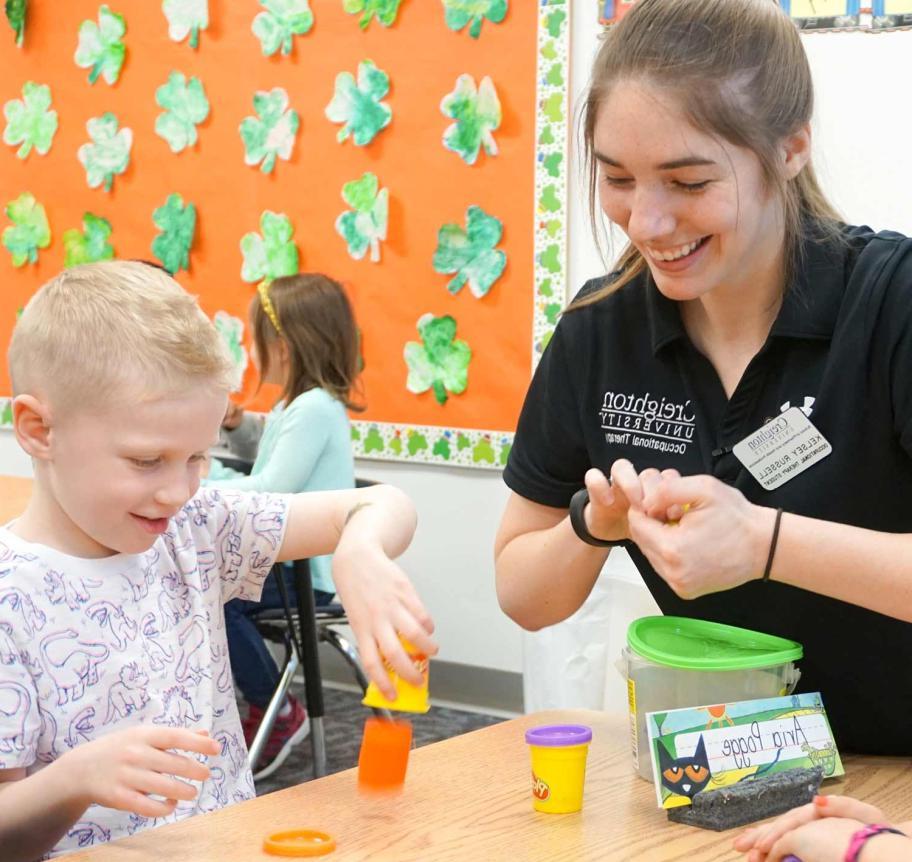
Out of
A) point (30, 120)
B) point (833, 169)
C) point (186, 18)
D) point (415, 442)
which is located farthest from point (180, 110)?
point (833, 169)

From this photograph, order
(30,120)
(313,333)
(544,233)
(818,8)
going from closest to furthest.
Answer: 1. (818,8)
2. (313,333)
3. (544,233)
4. (30,120)

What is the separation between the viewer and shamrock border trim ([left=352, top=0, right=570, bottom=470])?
11.9 ft

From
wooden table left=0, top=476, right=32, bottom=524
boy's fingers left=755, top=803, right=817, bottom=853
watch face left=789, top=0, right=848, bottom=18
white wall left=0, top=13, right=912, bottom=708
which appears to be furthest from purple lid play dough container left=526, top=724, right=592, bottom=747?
watch face left=789, top=0, right=848, bottom=18

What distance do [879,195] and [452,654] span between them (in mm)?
1895

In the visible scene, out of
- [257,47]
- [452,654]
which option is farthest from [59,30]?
[452,654]

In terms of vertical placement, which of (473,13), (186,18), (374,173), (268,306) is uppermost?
(186,18)

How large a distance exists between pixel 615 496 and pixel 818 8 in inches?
86.3

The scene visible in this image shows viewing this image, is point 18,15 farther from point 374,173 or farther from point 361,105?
point 374,173

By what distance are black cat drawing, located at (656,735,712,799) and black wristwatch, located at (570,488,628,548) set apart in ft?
0.97

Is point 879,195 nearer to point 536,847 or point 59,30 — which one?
point 536,847

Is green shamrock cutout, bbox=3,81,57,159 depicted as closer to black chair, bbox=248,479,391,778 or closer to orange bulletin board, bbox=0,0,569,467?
orange bulletin board, bbox=0,0,569,467

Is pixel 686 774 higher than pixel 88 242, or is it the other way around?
pixel 88 242

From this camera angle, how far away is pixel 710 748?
4.02ft

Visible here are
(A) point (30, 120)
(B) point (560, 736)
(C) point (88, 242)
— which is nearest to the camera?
(B) point (560, 736)
